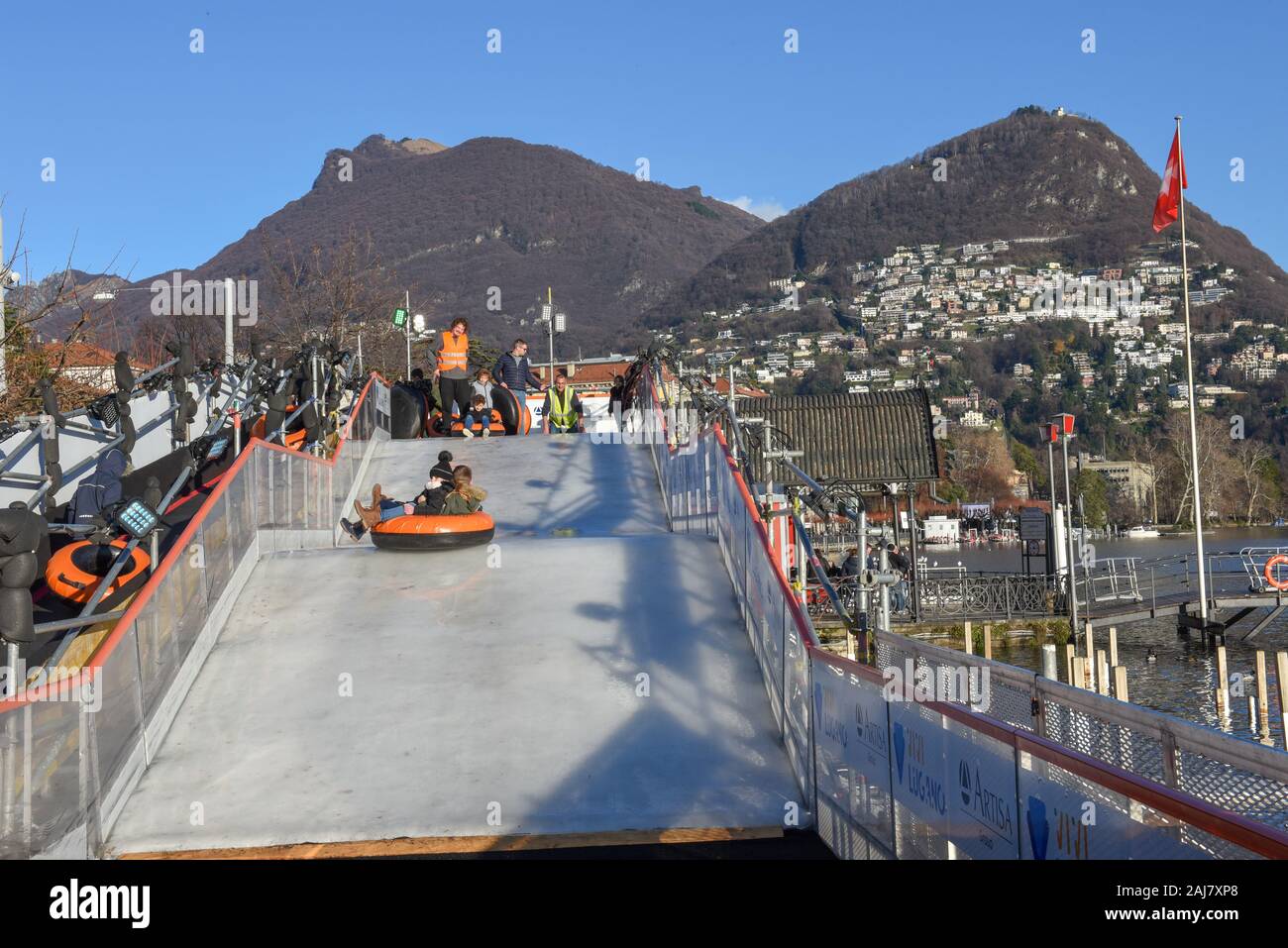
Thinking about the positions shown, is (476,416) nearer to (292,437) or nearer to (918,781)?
(292,437)

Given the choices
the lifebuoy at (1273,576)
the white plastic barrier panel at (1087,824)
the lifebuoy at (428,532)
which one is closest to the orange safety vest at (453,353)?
the lifebuoy at (428,532)

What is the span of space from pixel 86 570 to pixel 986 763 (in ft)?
31.3

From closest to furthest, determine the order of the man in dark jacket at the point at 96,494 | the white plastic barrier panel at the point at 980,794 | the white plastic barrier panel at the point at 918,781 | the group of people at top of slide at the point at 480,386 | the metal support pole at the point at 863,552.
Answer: the white plastic barrier panel at the point at 980,794, the white plastic barrier panel at the point at 918,781, the metal support pole at the point at 863,552, the man in dark jacket at the point at 96,494, the group of people at top of slide at the point at 480,386

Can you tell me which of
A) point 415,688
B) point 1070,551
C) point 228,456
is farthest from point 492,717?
point 1070,551

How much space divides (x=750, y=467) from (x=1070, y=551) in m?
25.5

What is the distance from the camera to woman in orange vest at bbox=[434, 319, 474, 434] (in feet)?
72.5

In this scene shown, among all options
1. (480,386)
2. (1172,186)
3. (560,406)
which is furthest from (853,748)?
(1172,186)

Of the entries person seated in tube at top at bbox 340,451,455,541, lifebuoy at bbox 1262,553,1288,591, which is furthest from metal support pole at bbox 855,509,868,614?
lifebuoy at bbox 1262,553,1288,591

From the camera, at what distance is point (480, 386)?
25344 millimetres

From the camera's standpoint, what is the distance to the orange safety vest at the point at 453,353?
2217cm

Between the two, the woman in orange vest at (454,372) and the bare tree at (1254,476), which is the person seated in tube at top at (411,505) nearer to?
the woman in orange vest at (454,372)

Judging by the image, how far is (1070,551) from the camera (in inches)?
1409
